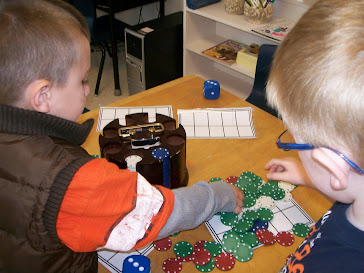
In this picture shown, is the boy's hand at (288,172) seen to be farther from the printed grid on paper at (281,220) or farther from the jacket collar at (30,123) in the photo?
the jacket collar at (30,123)

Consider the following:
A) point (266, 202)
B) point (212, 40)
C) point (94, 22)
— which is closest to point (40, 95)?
point (266, 202)

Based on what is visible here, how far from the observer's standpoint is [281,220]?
954 mm

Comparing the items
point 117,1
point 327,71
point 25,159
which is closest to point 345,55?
point 327,71

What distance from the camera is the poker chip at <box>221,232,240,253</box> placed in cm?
88

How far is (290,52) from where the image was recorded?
1.93ft

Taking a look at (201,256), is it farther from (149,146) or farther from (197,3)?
(197,3)

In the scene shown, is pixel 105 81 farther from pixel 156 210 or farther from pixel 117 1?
pixel 156 210

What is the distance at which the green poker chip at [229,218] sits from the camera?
94cm

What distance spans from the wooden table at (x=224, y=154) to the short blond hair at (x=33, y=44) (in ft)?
1.46

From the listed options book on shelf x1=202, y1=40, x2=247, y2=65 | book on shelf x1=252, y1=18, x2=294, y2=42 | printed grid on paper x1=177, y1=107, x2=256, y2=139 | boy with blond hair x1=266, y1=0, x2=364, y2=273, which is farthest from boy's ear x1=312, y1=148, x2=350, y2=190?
book on shelf x1=202, y1=40, x2=247, y2=65

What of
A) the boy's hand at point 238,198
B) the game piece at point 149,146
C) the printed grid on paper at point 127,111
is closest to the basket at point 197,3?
the printed grid on paper at point 127,111

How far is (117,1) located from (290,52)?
90.1 inches

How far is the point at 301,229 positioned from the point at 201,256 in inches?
10.4

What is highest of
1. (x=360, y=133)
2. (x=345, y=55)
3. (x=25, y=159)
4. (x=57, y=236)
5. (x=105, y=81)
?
(x=345, y=55)
